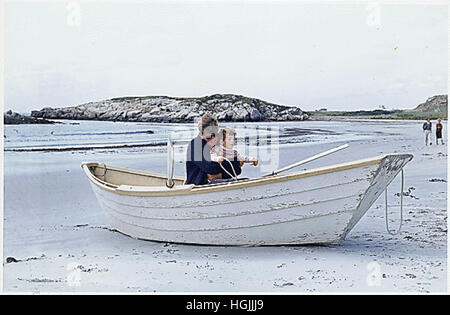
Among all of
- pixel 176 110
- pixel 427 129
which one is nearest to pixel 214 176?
pixel 176 110

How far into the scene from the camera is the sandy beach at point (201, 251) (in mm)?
3172

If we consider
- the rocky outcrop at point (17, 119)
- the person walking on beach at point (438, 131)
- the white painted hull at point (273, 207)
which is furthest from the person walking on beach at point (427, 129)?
the rocky outcrop at point (17, 119)

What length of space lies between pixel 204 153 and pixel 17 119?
155 centimetres

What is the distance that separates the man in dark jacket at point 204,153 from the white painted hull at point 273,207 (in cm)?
16

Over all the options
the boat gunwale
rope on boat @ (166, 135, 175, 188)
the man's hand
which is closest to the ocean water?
rope on boat @ (166, 135, 175, 188)

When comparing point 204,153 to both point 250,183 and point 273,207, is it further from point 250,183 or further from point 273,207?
point 273,207

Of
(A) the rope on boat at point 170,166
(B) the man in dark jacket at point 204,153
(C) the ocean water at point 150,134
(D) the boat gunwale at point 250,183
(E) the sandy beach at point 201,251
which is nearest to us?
(D) the boat gunwale at point 250,183

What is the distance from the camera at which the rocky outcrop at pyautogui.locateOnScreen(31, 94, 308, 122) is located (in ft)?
14.6

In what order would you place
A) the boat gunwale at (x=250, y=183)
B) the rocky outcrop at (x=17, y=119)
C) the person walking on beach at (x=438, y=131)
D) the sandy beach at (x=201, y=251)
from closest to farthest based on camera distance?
the boat gunwale at (x=250, y=183) → the sandy beach at (x=201, y=251) → the rocky outcrop at (x=17, y=119) → the person walking on beach at (x=438, y=131)

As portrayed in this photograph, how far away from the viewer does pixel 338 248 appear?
338 centimetres

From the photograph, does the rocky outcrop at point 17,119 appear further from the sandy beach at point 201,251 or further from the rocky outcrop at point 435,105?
the rocky outcrop at point 435,105

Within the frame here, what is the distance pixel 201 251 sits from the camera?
348 centimetres

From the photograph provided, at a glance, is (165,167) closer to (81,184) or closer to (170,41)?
(81,184)
